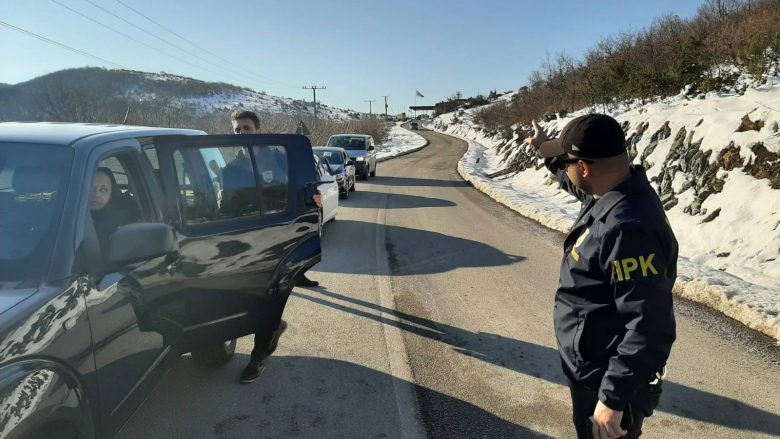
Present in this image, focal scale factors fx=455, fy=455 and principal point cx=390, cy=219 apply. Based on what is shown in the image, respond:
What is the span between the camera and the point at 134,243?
84.0 inches

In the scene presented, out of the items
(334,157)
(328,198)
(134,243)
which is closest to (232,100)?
(334,157)

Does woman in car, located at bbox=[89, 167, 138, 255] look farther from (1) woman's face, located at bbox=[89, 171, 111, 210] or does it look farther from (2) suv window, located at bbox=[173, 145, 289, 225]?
(2) suv window, located at bbox=[173, 145, 289, 225]

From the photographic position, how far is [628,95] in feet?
56.1

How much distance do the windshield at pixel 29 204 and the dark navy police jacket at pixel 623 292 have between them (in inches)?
90.9

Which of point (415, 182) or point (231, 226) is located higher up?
point (231, 226)

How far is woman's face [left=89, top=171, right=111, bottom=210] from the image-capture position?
2356 millimetres

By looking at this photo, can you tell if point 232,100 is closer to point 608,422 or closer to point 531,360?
point 531,360

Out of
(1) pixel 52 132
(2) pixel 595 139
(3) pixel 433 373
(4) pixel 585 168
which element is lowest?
(3) pixel 433 373

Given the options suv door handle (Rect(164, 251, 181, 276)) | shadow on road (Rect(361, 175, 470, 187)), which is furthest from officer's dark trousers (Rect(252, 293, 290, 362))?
shadow on road (Rect(361, 175, 470, 187))

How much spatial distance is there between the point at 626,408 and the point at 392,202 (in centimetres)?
1176

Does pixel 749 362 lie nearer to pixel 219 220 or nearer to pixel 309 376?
pixel 309 376

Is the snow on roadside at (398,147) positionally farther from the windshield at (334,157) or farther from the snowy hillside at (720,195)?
the snowy hillside at (720,195)

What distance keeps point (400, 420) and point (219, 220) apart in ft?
6.22

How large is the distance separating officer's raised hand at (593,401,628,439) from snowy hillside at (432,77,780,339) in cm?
391
